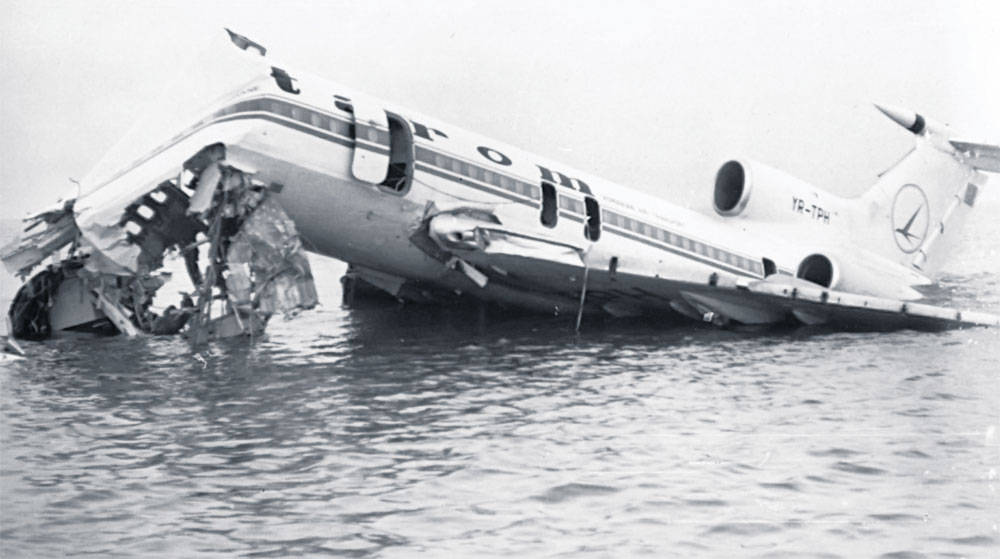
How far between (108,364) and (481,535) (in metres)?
12.5

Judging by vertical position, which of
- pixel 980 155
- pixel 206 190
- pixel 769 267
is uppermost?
pixel 980 155

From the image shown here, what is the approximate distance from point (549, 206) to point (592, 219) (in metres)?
1.34

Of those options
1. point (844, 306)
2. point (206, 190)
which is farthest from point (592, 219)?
point (206, 190)

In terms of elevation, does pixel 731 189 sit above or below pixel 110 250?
above

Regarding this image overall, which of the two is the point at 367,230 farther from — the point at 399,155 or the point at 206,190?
the point at 206,190

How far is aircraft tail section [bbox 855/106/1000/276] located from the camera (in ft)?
106

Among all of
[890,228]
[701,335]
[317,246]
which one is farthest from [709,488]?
[890,228]

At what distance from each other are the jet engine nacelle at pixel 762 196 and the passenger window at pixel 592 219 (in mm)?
6148

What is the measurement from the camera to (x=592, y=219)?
2536cm

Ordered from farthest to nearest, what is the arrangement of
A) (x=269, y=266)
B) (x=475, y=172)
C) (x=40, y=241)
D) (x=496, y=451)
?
(x=475, y=172)
(x=40, y=241)
(x=269, y=266)
(x=496, y=451)

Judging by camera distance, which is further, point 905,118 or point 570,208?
point 905,118

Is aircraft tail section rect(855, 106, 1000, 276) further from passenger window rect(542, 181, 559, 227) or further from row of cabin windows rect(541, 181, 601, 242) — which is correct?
passenger window rect(542, 181, 559, 227)

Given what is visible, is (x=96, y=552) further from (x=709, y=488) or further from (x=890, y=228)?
(x=890, y=228)

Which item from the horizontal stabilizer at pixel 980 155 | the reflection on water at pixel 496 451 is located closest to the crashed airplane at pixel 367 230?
the reflection on water at pixel 496 451
